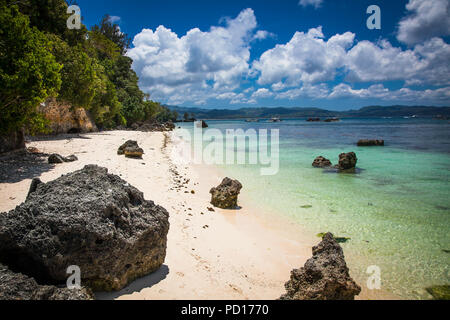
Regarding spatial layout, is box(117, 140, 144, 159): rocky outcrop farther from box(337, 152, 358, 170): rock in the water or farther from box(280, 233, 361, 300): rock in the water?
box(337, 152, 358, 170): rock in the water

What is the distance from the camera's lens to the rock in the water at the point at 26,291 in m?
2.55

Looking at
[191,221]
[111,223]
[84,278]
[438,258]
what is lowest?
[438,258]

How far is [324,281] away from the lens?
3938 millimetres

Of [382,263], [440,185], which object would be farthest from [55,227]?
[440,185]

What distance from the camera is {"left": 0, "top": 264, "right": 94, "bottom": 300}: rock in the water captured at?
2547mm

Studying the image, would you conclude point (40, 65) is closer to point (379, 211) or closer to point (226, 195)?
point (226, 195)

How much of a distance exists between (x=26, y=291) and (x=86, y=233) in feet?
2.61

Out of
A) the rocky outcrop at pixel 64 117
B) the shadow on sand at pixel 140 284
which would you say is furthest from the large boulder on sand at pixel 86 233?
the rocky outcrop at pixel 64 117

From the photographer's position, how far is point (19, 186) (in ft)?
25.1

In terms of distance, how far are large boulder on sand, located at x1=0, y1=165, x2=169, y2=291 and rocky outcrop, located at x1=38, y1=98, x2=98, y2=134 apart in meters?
19.2

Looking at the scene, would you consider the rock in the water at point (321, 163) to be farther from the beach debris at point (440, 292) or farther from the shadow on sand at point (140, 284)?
the shadow on sand at point (140, 284)

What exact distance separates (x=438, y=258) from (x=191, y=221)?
607 centimetres

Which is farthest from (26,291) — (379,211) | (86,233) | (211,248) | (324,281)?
(379,211)

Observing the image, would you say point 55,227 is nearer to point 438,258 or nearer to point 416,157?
point 438,258
